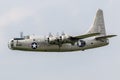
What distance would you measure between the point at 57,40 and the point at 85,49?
653 cm

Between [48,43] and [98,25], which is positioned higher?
[98,25]

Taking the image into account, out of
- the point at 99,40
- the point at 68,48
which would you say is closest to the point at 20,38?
the point at 68,48

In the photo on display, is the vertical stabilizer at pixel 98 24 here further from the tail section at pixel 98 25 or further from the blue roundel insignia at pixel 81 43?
the blue roundel insignia at pixel 81 43

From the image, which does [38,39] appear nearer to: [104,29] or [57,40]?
[57,40]

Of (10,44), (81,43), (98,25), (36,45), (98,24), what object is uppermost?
(98,24)

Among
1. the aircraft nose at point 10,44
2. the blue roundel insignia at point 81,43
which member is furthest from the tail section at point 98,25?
the aircraft nose at point 10,44

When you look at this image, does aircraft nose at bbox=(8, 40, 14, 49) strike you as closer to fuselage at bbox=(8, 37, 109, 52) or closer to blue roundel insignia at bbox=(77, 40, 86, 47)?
fuselage at bbox=(8, 37, 109, 52)

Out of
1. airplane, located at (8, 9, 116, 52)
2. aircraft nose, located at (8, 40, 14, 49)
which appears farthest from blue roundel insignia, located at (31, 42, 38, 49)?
aircraft nose, located at (8, 40, 14, 49)

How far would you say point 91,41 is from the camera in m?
87.1

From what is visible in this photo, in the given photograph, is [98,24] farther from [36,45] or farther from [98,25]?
[36,45]

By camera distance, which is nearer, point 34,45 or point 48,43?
point 34,45

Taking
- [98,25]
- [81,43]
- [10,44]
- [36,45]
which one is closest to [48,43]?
[36,45]

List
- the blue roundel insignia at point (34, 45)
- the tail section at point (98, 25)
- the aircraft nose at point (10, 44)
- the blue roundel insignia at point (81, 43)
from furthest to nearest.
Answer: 1. the tail section at point (98, 25)
2. the blue roundel insignia at point (81, 43)
3. the aircraft nose at point (10, 44)
4. the blue roundel insignia at point (34, 45)

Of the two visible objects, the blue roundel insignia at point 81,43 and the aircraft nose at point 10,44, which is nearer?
the aircraft nose at point 10,44
